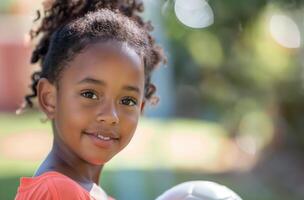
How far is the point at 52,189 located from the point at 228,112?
9021mm

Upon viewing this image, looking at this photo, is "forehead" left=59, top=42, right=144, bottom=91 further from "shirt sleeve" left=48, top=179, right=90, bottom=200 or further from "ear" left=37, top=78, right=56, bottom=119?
"shirt sleeve" left=48, top=179, right=90, bottom=200

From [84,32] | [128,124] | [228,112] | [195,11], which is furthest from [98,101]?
[228,112]

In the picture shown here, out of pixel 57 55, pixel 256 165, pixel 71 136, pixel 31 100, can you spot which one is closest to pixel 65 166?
pixel 71 136

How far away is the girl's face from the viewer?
230cm

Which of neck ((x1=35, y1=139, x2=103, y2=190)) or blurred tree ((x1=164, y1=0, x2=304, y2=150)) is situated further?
blurred tree ((x1=164, y1=0, x2=304, y2=150))

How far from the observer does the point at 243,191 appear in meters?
8.86

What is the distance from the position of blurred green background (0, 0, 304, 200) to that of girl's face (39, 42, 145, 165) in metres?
4.14

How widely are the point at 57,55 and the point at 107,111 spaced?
287 millimetres

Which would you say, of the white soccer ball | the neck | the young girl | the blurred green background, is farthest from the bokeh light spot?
the neck

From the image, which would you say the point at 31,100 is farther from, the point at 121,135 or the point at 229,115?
Answer: the point at 229,115

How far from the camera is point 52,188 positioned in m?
2.11

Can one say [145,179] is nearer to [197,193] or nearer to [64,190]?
[197,193]

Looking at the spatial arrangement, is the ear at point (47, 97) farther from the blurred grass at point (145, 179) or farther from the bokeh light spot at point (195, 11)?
the blurred grass at point (145, 179)

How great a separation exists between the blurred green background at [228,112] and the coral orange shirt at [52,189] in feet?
14.4
